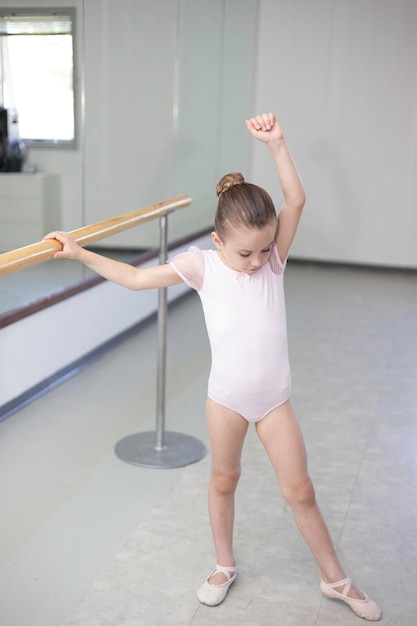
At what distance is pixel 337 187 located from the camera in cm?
662

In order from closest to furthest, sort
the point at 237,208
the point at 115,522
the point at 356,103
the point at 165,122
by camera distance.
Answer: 1. the point at 237,208
2. the point at 115,522
3. the point at 165,122
4. the point at 356,103

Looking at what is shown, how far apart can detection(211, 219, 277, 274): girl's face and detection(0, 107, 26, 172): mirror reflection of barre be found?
6.15ft

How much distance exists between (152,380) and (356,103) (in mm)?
3556

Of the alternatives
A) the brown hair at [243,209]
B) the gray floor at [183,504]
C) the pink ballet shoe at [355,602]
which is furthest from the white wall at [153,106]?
the pink ballet shoe at [355,602]

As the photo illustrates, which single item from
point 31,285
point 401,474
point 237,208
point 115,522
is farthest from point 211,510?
point 31,285

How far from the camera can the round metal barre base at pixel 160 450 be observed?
2963 millimetres

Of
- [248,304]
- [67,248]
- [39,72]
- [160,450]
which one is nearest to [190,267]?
[248,304]

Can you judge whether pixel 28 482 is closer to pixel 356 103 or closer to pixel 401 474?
pixel 401 474

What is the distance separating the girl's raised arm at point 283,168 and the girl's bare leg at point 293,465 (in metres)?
0.45

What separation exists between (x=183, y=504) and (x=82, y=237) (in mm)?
991

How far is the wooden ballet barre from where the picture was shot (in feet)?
6.08

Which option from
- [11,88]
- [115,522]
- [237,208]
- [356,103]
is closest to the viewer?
[237,208]

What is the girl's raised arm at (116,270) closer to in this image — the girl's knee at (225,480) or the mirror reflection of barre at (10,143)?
the girl's knee at (225,480)

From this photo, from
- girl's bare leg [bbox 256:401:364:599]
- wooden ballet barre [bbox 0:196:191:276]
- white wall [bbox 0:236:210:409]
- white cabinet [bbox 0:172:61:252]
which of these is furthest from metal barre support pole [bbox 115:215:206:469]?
girl's bare leg [bbox 256:401:364:599]
